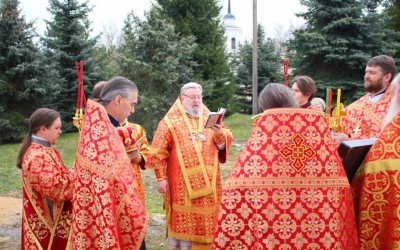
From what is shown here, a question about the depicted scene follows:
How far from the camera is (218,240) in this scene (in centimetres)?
277

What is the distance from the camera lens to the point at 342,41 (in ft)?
A: 50.5

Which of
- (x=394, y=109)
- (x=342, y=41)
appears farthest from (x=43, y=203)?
(x=342, y=41)

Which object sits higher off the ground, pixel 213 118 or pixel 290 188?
pixel 213 118

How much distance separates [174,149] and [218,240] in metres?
2.36

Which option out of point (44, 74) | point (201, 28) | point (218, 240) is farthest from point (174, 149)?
point (201, 28)

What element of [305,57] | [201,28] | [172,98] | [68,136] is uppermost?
[201,28]

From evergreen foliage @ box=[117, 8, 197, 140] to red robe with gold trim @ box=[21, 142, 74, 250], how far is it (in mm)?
10869

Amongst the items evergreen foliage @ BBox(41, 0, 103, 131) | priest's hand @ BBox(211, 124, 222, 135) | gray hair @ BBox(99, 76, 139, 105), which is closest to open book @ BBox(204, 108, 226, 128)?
priest's hand @ BBox(211, 124, 222, 135)

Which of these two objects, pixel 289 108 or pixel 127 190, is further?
pixel 127 190

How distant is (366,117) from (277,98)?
2455 millimetres

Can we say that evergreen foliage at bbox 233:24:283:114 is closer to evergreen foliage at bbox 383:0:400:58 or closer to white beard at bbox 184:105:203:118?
evergreen foliage at bbox 383:0:400:58

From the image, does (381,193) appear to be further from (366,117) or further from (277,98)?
(366,117)

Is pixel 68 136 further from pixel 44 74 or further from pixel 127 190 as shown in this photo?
pixel 127 190

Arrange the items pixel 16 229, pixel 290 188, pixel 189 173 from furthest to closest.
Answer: pixel 16 229
pixel 189 173
pixel 290 188
